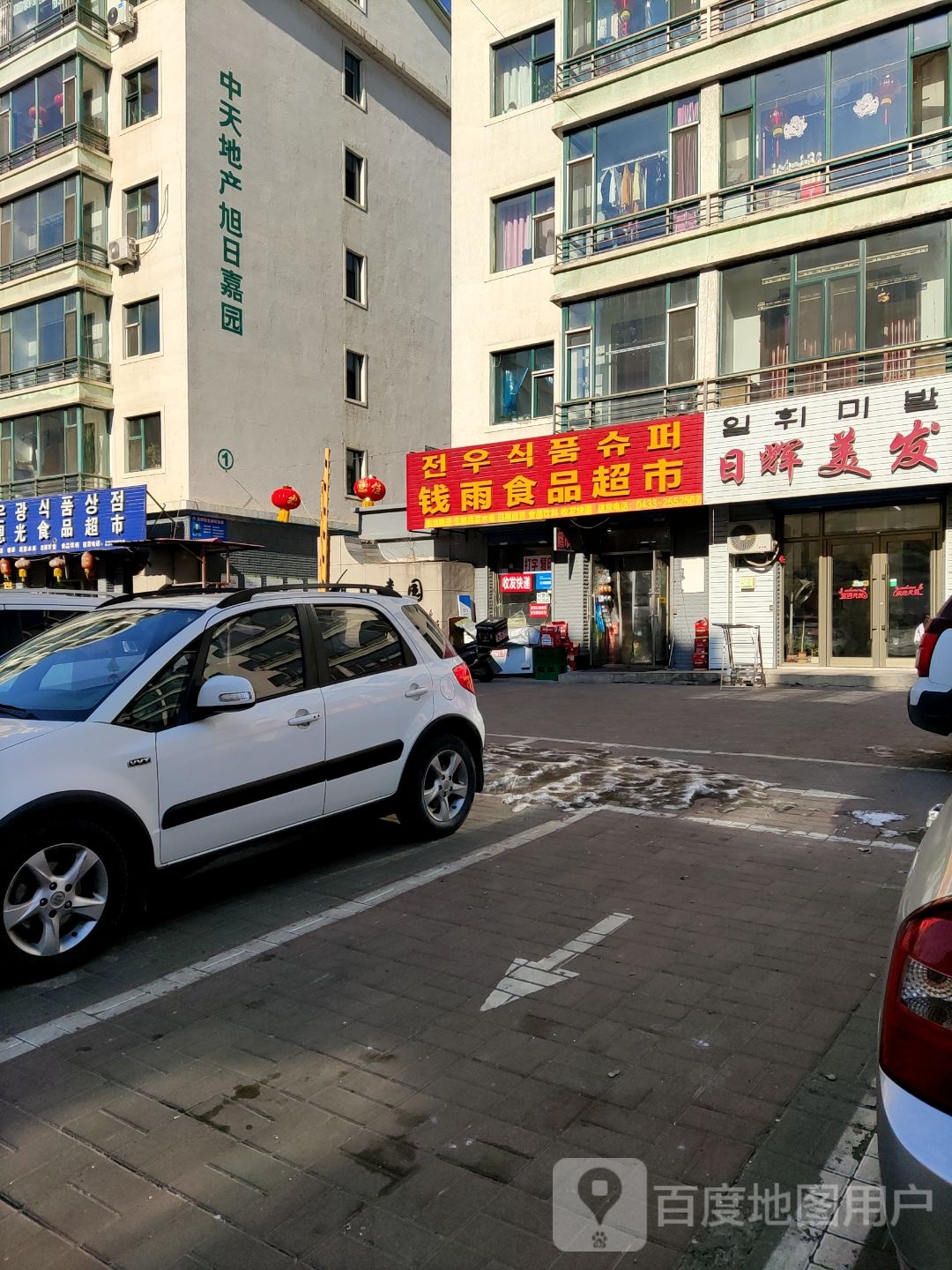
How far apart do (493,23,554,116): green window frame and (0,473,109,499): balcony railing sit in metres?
14.7

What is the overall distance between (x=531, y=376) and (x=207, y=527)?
9500 mm

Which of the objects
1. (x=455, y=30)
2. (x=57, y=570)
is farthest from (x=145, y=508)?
(x=455, y=30)

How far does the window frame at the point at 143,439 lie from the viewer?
24.9m

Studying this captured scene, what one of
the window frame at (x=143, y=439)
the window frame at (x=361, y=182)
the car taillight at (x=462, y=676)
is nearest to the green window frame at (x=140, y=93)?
the window frame at (x=361, y=182)

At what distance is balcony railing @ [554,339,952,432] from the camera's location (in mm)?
16031

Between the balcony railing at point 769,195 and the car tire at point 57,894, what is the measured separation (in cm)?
1735

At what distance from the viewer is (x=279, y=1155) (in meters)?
2.69

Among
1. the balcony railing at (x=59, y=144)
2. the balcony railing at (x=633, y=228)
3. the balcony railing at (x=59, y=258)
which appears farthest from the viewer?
the balcony railing at (x=59, y=258)

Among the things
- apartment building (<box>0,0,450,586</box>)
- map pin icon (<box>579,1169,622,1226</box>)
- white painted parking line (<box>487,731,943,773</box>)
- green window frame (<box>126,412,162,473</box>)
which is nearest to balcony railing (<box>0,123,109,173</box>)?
apartment building (<box>0,0,450,586</box>)

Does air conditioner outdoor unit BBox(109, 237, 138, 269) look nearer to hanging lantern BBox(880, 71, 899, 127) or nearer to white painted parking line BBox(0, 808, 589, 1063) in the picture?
hanging lantern BBox(880, 71, 899, 127)

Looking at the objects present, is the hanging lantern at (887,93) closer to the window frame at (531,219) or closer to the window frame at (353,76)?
the window frame at (531,219)

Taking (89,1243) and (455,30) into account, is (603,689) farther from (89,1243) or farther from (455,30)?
(455,30)

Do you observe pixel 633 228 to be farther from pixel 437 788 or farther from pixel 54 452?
pixel 54 452

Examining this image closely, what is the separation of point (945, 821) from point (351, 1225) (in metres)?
1.88
